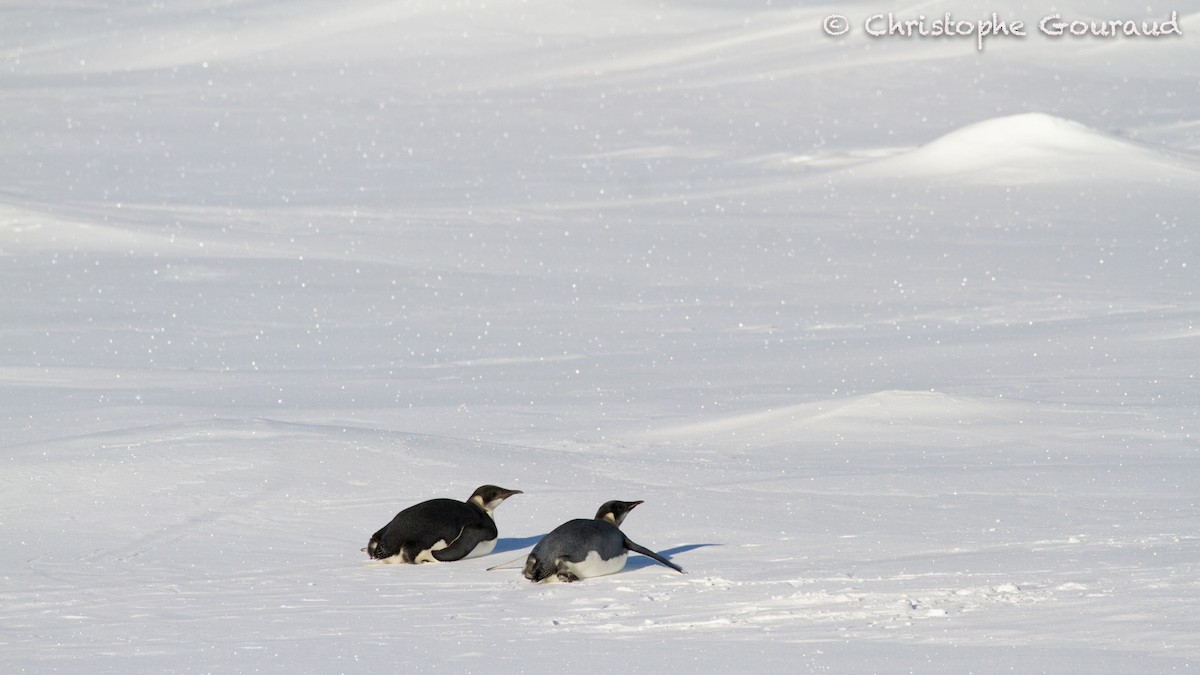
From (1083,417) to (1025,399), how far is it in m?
0.72

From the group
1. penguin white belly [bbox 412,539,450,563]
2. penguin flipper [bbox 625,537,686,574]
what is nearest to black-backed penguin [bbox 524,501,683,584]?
penguin flipper [bbox 625,537,686,574]

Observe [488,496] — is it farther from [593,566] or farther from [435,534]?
[593,566]

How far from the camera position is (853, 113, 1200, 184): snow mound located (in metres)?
20.2

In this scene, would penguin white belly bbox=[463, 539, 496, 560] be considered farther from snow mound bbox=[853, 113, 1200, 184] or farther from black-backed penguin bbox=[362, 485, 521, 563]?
snow mound bbox=[853, 113, 1200, 184]

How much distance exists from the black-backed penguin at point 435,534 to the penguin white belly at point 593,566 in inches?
21.4

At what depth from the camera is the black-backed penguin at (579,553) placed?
5547mm

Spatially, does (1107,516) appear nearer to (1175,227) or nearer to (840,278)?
(840,278)

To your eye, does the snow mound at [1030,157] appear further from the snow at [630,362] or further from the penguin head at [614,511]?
the penguin head at [614,511]

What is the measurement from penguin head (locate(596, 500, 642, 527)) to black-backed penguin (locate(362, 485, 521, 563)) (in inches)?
16.7

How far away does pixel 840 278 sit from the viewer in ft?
50.6

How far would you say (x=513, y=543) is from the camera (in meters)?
6.47

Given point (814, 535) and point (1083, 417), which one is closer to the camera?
point (814, 535)

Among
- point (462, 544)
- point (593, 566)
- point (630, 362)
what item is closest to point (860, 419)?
point (630, 362)

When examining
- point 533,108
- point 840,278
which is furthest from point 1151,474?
point 533,108
